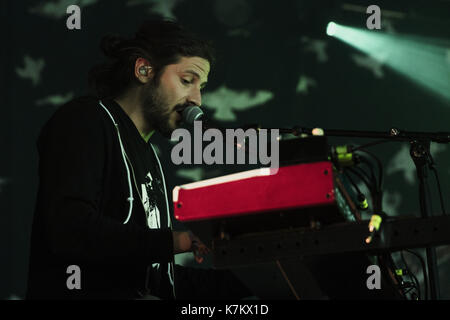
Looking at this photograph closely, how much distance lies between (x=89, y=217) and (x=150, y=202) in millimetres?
437

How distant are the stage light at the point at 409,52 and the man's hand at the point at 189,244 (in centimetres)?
279

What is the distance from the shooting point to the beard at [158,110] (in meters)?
2.49

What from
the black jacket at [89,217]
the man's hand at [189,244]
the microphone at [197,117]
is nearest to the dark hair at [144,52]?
the microphone at [197,117]

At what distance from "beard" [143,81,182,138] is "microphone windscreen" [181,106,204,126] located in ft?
0.49

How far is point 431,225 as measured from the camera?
59.5 inches

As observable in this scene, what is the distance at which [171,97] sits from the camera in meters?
2.50

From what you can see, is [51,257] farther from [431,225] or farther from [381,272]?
[431,225]

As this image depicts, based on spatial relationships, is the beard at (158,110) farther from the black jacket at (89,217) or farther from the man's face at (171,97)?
the black jacket at (89,217)

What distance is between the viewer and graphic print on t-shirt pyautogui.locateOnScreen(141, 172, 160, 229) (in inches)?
87.3

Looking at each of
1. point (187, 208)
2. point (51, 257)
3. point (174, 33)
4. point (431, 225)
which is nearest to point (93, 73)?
point (174, 33)
